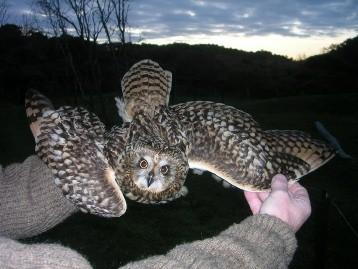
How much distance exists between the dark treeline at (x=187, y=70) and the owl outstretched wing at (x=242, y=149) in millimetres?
12176

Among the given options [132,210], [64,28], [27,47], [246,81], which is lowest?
[132,210]

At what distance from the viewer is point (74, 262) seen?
1.11m

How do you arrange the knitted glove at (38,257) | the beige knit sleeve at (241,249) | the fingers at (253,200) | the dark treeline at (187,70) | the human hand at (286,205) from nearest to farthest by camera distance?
the knitted glove at (38,257), the beige knit sleeve at (241,249), the human hand at (286,205), the fingers at (253,200), the dark treeline at (187,70)

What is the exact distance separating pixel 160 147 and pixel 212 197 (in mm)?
7401

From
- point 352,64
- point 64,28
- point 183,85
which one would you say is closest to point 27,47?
point 64,28

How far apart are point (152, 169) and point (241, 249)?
3.94 feet

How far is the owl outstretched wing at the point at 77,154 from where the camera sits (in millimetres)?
2342

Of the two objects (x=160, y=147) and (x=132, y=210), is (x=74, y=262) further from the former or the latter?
(x=132, y=210)

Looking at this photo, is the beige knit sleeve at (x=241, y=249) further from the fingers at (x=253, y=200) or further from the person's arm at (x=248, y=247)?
the fingers at (x=253, y=200)

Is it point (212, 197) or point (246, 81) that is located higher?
point (246, 81)

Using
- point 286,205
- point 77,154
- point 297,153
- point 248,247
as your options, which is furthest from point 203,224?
point 248,247

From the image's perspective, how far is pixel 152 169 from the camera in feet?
8.26

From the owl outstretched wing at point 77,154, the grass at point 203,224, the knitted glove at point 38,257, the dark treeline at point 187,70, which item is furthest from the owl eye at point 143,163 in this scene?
the dark treeline at point 187,70

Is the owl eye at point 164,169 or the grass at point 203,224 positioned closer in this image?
the owl eye at point 164,169
